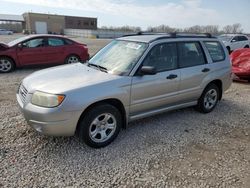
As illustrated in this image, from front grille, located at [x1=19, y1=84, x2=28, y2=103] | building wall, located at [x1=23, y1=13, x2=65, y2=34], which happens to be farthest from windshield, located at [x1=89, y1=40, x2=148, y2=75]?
building wall, located at [x1=23, y1=13, x2=65, y2=34]

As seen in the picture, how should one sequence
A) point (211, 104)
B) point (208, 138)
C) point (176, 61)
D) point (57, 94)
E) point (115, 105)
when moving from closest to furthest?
point (57, 94), point (115, 105), point (208, 138), point (176, 61), point (211, 104)

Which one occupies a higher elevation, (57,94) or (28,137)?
(57,94)

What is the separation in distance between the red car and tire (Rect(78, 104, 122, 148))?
6701 millimetres

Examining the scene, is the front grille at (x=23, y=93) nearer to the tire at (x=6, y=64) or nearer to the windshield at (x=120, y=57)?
the windshield at (x=120, y=57)

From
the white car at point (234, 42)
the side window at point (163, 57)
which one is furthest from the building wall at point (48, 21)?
the side window at point (163, 57)

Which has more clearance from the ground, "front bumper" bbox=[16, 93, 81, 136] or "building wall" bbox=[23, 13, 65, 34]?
"building wall" bbox=[23, 13, 65, 34]

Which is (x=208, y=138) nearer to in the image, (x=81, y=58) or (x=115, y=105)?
(x=115, y=105)

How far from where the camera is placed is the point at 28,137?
3867 millimetres

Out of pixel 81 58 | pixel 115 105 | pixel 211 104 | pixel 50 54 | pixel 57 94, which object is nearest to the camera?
pixel 57 94

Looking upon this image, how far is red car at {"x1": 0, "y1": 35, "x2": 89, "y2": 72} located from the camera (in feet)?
A: 29.1

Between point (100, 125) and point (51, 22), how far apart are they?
7790cm

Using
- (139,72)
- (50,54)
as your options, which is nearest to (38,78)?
(139,72)

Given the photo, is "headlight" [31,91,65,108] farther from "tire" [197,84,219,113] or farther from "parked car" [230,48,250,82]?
"parked car" [230,48,250,82]

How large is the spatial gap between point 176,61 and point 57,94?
7.61 feet
